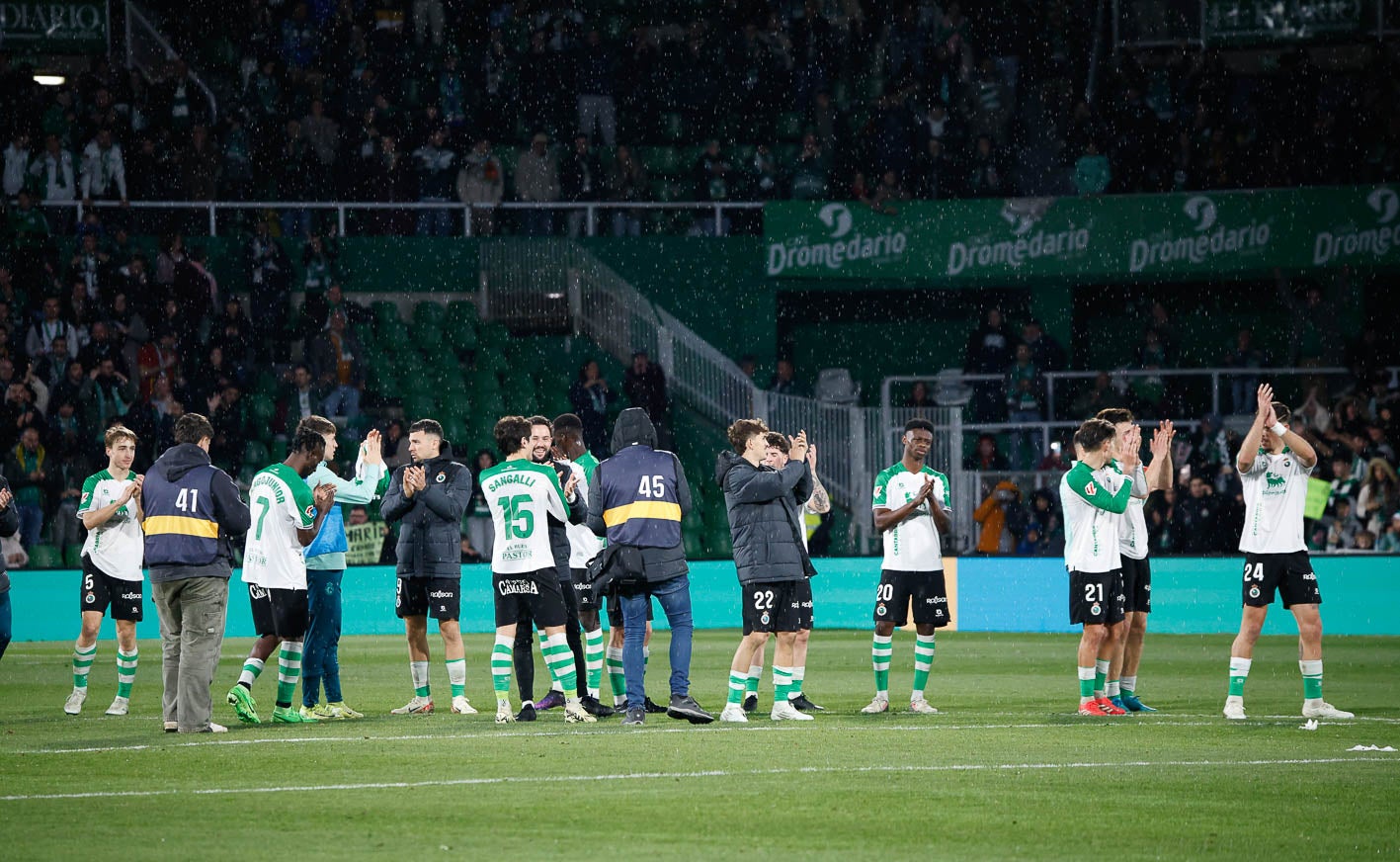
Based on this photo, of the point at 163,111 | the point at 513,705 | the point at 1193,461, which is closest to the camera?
the point at 513,705

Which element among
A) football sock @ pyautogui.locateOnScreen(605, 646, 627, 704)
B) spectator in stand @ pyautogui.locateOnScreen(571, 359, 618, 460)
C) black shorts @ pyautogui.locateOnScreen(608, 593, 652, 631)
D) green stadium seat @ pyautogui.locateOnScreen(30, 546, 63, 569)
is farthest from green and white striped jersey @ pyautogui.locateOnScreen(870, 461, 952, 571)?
spectator in stand @ pyautogui.locateOnScreen(571, 359, 618, 460)

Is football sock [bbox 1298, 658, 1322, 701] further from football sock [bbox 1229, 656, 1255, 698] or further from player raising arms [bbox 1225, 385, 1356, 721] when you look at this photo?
football sock [bbox 1229, 656, 1255, 698]

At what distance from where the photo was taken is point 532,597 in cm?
1361

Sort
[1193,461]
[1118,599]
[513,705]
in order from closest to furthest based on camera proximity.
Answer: [1118,599], [513,705], [1193,461]

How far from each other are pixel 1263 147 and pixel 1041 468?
7632 mm

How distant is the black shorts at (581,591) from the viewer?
14695 millimetres

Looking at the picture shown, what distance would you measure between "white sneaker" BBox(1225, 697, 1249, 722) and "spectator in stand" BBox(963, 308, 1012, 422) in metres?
15.7

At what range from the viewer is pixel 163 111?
3139 centimetres

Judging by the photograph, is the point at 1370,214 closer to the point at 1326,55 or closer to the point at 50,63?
the point at 1326,55

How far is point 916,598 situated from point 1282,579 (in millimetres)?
2739

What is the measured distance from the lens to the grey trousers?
1280 centimetres

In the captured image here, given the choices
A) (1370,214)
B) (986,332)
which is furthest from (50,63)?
(1370,214)

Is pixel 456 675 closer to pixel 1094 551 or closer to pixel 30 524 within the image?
pixel 1094 551

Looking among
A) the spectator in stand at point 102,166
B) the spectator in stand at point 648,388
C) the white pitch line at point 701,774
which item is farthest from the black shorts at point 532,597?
the spectator in stand at point 102,166
